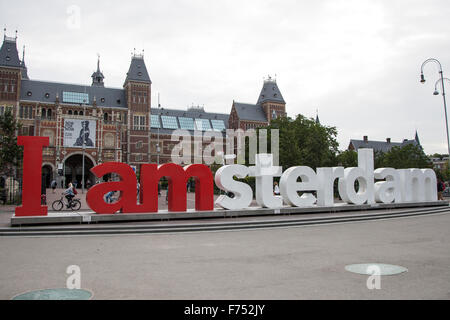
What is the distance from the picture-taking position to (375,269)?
20.4ft

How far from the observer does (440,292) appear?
4922 mm

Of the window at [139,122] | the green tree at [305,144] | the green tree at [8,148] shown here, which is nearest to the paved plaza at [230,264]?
the green tree at [8,148]

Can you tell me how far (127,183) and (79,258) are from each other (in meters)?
6.85

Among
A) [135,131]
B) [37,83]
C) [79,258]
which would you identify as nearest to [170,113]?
[135,131]

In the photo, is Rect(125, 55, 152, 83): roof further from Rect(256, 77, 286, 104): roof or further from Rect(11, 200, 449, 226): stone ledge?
Rect(11, 200, 449, 226): stone ledge

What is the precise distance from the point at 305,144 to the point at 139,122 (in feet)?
129

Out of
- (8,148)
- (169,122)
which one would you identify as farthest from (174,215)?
(169,122)

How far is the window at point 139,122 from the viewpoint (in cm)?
6738

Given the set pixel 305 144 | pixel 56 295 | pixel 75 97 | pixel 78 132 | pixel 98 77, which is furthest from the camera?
pixel 98 77

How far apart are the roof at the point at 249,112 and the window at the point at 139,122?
2067 centimetres

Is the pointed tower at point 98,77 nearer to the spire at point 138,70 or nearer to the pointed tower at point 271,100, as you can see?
the spire at point 138,70

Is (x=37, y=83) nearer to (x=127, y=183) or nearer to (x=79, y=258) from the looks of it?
(x=127, y=183)

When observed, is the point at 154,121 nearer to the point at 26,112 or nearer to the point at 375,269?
the point at 26,112

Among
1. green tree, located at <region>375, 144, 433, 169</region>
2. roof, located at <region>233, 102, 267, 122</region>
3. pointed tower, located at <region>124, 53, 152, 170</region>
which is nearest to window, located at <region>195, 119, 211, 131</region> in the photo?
roof, located at <region>233, 102, 267, 122</region>
